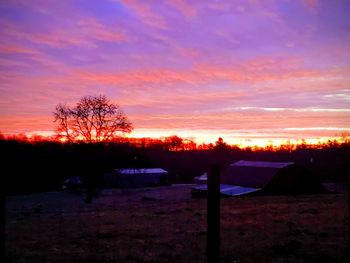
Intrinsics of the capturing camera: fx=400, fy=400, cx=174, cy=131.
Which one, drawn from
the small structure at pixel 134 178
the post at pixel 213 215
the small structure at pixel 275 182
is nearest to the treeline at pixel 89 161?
the small structure at pixel 134 178

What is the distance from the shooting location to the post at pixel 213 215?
605 cm

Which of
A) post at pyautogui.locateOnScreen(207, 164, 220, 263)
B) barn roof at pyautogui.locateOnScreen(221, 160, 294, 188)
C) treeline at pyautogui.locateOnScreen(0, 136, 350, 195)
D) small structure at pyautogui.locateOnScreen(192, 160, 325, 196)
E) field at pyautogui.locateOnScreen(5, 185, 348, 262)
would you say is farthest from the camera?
treeline at pyautogui.locateOnScreen(0, 136, 350, 195)

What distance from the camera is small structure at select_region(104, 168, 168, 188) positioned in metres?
67.9

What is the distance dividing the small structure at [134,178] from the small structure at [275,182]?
25.6m

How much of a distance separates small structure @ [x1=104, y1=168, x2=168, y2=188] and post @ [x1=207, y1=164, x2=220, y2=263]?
59372 mm

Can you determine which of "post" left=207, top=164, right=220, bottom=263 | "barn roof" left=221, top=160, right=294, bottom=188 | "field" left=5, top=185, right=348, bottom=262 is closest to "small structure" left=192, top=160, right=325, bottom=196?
"barn roof" left=221, top=160, right=294, bottom=188

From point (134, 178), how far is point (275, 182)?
34.8 metres

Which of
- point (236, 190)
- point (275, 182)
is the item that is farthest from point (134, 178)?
point (275, 182)

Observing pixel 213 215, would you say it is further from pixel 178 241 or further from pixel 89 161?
pixel 89 161

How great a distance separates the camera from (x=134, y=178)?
7162cm

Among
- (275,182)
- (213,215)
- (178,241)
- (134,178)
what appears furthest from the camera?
(134,178)

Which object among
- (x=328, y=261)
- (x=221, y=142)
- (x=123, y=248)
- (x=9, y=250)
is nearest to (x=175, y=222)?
(x=123, y=248)

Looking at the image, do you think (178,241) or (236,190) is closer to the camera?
(178,241)

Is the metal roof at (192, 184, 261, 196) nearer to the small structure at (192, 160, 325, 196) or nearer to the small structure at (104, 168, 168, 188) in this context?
the small structure at (192, 160, 325, 196)
